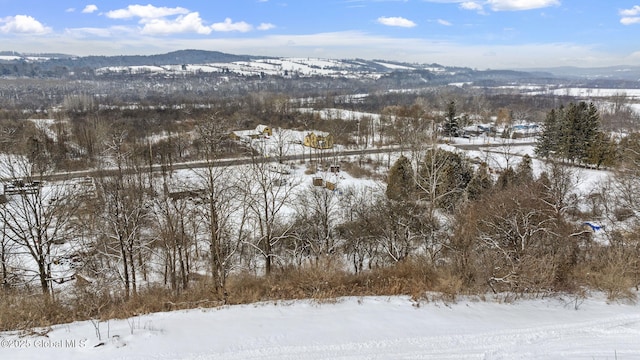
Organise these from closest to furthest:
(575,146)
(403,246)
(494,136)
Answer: (403,246) < (575,146) < (494,136)

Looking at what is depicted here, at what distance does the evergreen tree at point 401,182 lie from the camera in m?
22.8

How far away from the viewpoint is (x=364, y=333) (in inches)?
214

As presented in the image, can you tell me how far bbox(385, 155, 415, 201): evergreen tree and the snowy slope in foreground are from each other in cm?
1582

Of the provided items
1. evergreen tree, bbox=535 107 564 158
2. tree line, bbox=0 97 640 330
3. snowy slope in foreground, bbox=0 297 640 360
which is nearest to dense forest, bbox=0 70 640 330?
tree line, bbox=0 97 640 330

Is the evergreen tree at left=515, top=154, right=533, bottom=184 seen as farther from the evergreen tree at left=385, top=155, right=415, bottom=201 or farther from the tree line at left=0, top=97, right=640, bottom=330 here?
the evergreen tree at left=385, top=155, right=415, bottom=201

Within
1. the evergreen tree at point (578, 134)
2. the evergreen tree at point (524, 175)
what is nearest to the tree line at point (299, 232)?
the evergreen tree at point (524, 175)

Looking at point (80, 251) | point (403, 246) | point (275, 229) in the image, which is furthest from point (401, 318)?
point (80, 251)

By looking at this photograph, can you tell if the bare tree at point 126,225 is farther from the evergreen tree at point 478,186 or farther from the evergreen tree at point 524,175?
the evergreen tree at point 524,175

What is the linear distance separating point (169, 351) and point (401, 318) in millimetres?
3317

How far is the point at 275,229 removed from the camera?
747 inches

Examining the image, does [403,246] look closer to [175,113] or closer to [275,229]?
[275,229]

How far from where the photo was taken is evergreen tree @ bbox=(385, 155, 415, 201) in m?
22.8

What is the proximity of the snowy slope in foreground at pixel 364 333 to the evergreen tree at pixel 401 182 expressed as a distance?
15.8 metres

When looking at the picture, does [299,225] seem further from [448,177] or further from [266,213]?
[448,177]
